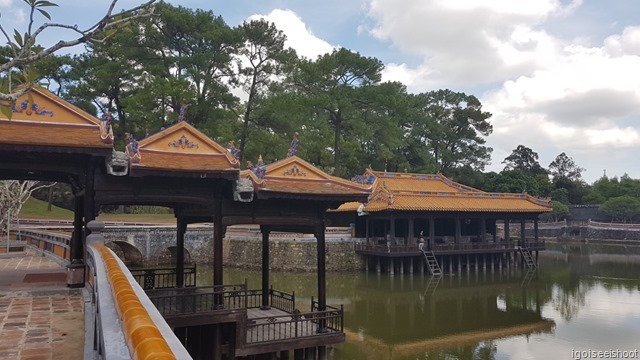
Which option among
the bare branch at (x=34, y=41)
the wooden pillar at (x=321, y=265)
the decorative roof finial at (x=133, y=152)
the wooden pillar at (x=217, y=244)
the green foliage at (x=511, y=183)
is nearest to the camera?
the bare branch at (x=34, y=41)

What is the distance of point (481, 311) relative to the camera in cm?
2158

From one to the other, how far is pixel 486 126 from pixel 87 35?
63.7 meters

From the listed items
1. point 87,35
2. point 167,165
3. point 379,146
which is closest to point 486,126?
point 379,146

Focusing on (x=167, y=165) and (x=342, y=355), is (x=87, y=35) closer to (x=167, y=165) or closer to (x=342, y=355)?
(x=167, y=165)

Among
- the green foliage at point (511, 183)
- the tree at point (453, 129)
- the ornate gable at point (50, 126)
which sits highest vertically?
the tree at point (453, 129)

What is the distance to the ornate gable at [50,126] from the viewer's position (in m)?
9.48

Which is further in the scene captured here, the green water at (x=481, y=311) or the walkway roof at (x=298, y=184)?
the green water at (x=481, y=311)

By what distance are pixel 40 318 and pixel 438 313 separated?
56.1 feet

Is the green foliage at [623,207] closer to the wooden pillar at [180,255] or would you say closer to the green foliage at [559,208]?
the green foliage at [559,208]

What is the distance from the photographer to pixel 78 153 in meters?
9.92

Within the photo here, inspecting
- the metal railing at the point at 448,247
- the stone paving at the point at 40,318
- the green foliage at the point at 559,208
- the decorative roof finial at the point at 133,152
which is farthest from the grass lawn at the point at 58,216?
the green foliage at the point at 559,208

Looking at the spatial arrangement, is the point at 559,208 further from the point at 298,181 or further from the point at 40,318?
the point at 40,318

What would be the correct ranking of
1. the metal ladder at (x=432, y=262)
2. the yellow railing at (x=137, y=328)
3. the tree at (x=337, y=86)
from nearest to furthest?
the yellow railing at (x=137, y=328), the metal ladder at (x=432, y=262), the tree at (x=337, y=86)

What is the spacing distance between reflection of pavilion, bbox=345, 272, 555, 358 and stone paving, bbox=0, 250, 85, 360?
32.0ft
